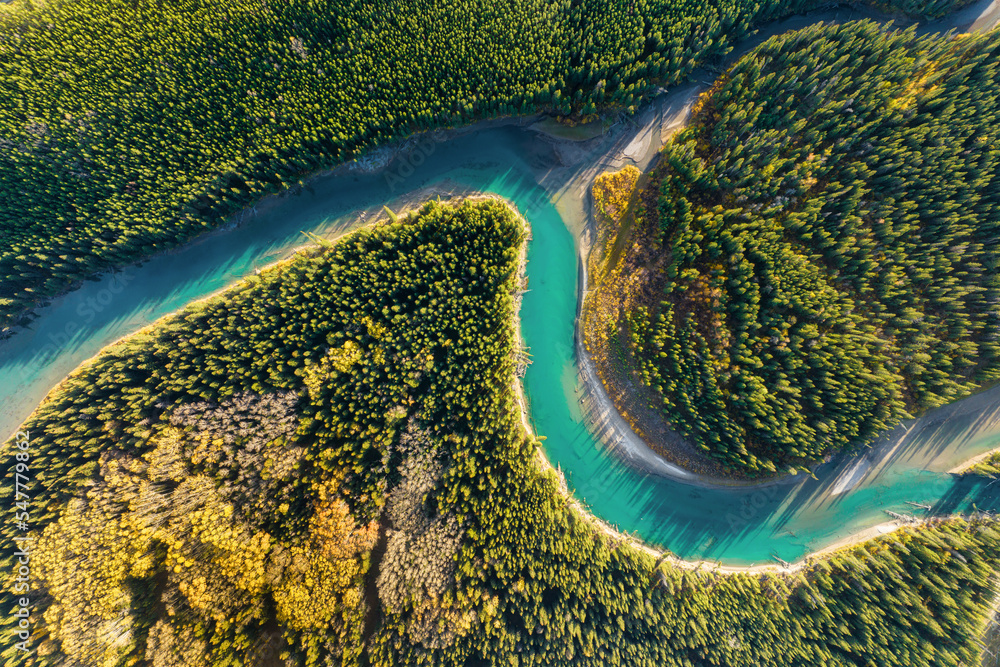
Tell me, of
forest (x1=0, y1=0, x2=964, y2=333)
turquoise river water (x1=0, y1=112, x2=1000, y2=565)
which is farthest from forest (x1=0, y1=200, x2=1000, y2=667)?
forest (x1=0, y1=0, x2=964, y2=333)

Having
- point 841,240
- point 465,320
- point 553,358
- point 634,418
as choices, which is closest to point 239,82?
point 465,320

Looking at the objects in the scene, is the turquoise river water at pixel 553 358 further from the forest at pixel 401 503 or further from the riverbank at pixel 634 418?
the forest at pixel 401 503

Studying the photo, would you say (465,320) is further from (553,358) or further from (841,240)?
(841,240)

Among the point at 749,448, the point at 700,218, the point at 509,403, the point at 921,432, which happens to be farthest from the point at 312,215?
the point at 921,432

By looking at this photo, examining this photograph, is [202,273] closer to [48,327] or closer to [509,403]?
[48,327]

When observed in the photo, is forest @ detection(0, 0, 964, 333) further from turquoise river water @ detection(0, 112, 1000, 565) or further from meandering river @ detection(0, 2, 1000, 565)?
turquoise river water @ detection(0, 112, 1000, 565)
